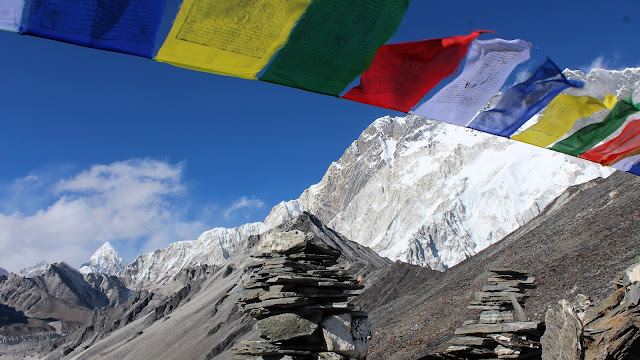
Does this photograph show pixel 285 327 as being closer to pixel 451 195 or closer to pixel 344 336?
pixel 344 336

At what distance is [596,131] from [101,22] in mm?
6469

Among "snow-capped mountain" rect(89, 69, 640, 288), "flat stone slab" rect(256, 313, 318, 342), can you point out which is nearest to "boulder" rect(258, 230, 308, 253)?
"flat stone slab" rect(256, 313, 318, 342)

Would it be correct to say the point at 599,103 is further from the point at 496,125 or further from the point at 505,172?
the point at 505,172

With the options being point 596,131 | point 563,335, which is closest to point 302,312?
point 563,335

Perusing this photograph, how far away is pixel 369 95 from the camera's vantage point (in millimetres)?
4535

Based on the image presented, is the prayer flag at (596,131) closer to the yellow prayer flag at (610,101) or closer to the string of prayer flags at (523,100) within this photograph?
the yellow prayer flag at (610,101)

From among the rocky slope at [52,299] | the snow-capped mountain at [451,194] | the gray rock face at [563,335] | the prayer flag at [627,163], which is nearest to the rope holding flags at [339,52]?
the prayer flag at [627,163]

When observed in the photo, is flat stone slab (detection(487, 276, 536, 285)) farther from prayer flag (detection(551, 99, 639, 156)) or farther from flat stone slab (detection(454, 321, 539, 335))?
prayer flag (detection(551, 99, 639, 156))

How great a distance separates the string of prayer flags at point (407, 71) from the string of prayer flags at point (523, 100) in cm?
104

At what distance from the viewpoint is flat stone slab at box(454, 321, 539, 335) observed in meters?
7.20

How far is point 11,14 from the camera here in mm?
2795

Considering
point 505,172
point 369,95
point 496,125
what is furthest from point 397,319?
point 505,172

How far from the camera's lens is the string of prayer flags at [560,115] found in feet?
19.9

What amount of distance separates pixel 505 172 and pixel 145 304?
410 ft
